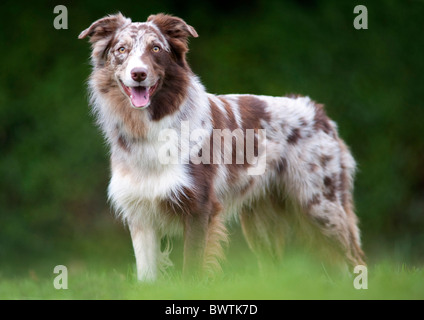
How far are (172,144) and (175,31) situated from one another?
98 centimetres

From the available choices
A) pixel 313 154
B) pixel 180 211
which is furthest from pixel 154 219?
pixel 313 154

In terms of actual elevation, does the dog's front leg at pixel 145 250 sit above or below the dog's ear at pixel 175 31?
below

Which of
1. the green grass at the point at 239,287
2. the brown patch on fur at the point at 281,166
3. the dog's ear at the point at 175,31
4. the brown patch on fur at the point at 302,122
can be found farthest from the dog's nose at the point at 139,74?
the brown patch on fur at the point at 302,122

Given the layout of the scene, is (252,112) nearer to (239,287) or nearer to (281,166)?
(281,166)

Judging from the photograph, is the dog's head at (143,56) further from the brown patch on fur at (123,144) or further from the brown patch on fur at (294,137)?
the brown patch on fur at (294,137)

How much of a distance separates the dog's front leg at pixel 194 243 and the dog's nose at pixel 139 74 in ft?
3.93

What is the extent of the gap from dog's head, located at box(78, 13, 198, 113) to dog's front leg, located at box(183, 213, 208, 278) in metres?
0.99

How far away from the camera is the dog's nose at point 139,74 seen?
5293mm

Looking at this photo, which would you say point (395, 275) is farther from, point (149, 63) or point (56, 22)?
point (56, 22)

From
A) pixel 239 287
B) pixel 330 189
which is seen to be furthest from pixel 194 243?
pixel 330 189

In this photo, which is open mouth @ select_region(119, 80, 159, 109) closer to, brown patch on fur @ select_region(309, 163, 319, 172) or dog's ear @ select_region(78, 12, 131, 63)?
dog's ear @ select_region(78, 12, 131, 63)

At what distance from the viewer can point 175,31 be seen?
5836mm

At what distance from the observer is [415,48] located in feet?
35.3

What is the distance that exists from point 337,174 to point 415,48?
4.71 meters
